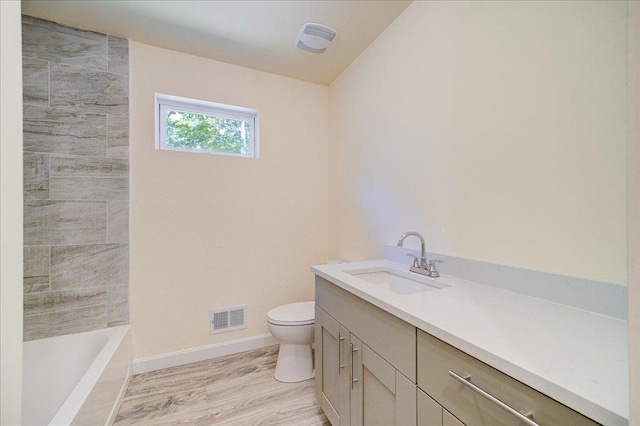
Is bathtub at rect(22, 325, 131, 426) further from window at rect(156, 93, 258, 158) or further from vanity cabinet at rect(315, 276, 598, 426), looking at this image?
window at rect(156, 93, 258, 158)

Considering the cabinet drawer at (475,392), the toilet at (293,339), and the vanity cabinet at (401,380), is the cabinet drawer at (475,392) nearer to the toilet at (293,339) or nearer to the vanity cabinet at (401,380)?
the vanity cabinet at (401,380)

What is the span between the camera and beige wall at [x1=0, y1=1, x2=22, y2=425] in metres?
0.56

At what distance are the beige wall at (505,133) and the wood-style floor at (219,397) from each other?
1068mm

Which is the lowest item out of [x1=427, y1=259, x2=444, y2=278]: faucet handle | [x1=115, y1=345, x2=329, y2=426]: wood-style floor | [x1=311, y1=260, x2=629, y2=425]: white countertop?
[x1=115, y1=345, x2=329, y2=426]: wood-style floor

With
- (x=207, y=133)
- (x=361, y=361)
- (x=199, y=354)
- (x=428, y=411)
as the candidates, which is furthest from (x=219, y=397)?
(x=207, y=133)

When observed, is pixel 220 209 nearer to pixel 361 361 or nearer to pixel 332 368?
pixel 332 368

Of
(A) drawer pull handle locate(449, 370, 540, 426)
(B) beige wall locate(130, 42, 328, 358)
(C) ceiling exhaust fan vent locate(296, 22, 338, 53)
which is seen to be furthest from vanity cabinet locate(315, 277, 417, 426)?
(C) ceiling exhaust fan vent locate(296, 22, 338, 53)

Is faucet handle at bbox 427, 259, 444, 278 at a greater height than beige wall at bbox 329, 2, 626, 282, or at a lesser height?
lesser

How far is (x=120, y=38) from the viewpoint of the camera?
1812mm

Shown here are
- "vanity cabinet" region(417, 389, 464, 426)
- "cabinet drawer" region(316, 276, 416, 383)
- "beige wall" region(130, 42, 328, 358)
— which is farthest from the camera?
"beige wall" region(130, 42, 328, 358)

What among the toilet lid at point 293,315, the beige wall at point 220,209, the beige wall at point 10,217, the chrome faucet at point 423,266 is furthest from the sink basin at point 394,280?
the beige wall at point 10,217

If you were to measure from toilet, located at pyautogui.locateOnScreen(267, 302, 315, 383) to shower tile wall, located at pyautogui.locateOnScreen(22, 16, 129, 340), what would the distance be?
1.10m

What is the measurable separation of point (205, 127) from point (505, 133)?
2.06 meters

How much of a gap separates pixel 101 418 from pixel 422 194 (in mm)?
2037
